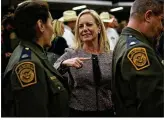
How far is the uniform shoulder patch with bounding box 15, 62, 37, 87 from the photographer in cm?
175

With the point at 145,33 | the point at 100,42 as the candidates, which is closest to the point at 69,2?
the point at 100,42

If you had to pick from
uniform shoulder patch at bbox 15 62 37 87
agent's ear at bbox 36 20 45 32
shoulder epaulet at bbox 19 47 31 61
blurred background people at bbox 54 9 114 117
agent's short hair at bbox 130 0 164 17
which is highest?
agent's short hair at bbox 130 0 164 17

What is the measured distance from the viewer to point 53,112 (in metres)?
1.88

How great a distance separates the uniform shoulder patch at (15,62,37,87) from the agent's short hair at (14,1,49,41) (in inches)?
8.8

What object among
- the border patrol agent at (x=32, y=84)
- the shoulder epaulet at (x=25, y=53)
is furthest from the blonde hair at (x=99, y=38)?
the shoulder epaulet at (x=25, y=53)

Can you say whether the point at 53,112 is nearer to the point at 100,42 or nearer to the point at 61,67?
the point at 61,67

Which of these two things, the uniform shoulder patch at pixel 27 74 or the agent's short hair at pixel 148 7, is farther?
the agent's short hair at pixel 148 7

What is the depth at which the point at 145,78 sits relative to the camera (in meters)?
1.81

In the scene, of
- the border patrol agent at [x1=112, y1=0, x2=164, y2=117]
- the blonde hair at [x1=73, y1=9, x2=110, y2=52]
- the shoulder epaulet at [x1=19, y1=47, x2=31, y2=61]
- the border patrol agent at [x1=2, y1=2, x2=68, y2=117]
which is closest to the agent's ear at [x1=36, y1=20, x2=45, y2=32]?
the border patrol agent at [x1=2, y1=2, x2=68, y2=117]

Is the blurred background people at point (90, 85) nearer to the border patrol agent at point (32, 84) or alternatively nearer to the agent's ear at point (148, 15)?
the border patrol agent at point (32, 84)

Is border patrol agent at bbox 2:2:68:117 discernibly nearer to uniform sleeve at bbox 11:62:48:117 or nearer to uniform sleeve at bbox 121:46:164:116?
uniform sleeve at bbox 11:62:48:117

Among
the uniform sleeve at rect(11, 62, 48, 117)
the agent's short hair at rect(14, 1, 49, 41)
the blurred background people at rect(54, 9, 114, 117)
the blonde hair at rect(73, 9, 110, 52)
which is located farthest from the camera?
the blonde hair at rect(73, 9, 110, 52)

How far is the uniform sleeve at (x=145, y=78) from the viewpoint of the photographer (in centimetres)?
181

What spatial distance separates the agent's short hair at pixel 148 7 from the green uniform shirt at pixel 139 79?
161 millimetres
